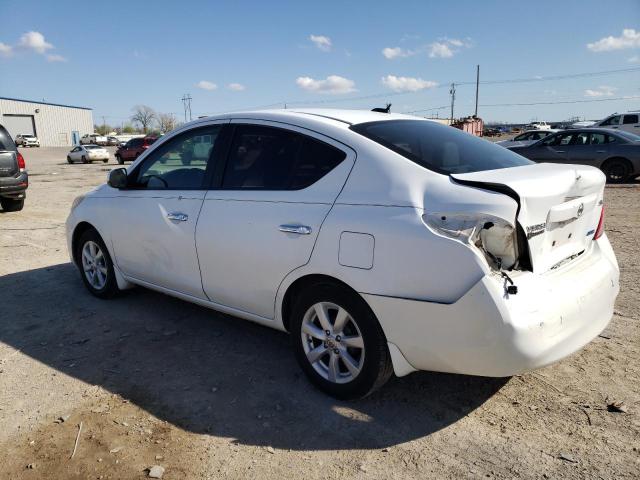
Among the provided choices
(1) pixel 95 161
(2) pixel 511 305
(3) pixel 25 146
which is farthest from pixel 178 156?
(3) pixel 25 146

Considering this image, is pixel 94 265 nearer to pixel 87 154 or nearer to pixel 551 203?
pixel 551 203

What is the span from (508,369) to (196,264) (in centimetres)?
223

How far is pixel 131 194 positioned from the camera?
13.9ft

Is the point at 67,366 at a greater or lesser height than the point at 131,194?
lesser

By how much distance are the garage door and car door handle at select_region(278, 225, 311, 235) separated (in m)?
85.3

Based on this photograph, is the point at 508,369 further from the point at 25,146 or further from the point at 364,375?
the point at 25,146

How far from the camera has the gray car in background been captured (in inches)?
504

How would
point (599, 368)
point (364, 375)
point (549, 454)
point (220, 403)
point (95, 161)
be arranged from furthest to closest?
1. point (95, 161)
2. point (599, 368)
3. point (220, 403)
4. point (364, 375)
5. point (549, 454)

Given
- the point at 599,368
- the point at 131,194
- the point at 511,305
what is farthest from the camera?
the point at 131,194

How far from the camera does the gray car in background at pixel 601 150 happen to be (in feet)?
42.0

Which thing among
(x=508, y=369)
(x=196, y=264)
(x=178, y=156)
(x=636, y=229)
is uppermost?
(x=178, y=156)

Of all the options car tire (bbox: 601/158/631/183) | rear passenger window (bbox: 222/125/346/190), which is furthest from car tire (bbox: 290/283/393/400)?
car tire (bbox: 601/158/631/183)

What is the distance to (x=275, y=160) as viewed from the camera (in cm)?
324

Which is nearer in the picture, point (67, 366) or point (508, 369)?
point (508, 369)
